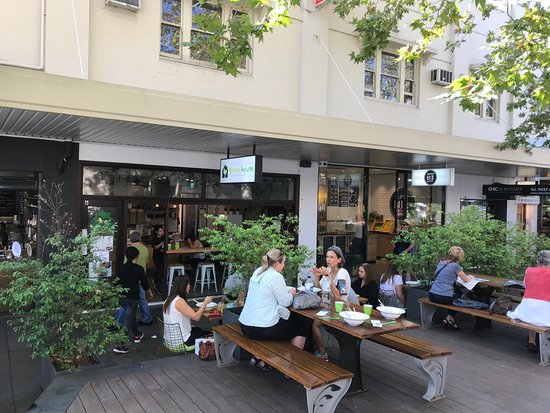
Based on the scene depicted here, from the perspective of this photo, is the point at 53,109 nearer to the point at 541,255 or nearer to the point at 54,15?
the point at 54,15

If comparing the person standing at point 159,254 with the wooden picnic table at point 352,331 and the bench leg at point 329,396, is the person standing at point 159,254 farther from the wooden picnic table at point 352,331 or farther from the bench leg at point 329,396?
the bench leg at point 329,396

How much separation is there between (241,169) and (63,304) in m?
4.12

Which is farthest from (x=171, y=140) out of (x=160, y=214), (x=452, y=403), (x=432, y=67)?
(x=432, y=67)

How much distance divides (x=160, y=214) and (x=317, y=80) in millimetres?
4964

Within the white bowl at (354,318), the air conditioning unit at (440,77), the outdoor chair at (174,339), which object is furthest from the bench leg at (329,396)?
the air conditioning unit at (440,77)

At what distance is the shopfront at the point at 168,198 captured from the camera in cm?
849

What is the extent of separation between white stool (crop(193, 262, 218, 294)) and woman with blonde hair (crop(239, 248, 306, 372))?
5070 mm

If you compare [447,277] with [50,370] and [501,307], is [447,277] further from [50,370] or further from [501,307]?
[50,370]

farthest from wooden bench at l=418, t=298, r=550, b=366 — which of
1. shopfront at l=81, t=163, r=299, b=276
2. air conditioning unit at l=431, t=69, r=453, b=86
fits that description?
air conditioning unit at l=431, t=69, r=453, b=86

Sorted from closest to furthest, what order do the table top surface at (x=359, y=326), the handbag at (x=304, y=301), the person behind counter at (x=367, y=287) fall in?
the table top surface at (x=359, y=326) → the handbag at (x=304, y=301) → the person behind counter at (x=367, y=287)

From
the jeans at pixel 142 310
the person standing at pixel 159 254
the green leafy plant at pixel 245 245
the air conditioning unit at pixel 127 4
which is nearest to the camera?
the green leafy plant at pixel 245 245

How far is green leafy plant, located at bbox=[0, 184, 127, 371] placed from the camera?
15.7 ft

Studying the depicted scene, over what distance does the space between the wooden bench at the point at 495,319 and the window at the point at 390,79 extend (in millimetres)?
6589

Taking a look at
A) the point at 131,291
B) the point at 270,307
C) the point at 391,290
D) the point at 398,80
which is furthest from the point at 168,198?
the point at 398,80
